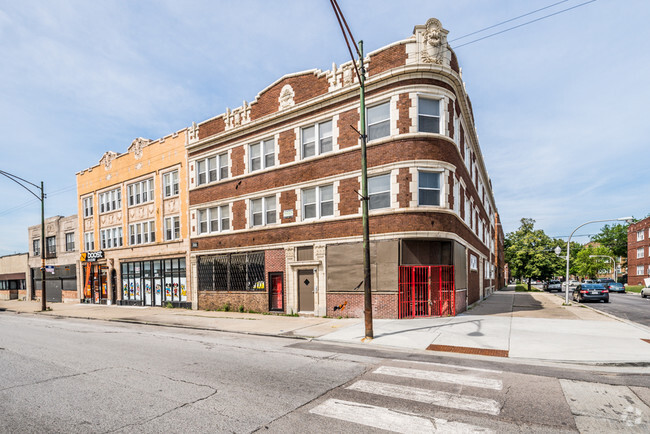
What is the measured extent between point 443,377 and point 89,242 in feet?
114

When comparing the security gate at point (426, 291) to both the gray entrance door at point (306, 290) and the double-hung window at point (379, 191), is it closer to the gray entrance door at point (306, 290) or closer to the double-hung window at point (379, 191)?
the double-hung window at point (379, 191)

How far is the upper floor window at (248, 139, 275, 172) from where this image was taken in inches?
828

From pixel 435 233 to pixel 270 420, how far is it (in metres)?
12.3

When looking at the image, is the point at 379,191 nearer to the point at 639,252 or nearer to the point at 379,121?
the point at 379,121

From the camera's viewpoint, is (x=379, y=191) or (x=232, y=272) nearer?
(x=379, y=191)

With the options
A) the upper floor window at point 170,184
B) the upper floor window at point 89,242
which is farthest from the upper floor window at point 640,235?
the upper floor window at point 89,242

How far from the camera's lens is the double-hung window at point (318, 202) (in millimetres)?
18453

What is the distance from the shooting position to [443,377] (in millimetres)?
7391

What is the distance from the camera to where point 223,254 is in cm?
2284

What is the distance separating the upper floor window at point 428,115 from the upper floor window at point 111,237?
82.9 feet

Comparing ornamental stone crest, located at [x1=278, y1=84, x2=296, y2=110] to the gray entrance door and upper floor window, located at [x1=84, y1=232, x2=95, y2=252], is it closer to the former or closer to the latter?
the gray entrance door

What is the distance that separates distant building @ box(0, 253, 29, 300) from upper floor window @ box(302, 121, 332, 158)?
38.6m

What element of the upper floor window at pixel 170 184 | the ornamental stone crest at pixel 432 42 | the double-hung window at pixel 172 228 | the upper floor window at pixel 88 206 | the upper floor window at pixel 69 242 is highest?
the ornamental stone crest at pixel 432 42

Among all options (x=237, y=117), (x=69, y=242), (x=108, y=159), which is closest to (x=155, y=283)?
(x=108, y=159)
